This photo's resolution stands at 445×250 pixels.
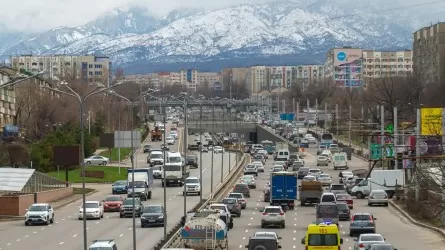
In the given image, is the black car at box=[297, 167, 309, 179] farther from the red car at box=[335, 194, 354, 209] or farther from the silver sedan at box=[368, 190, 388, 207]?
the red car at box=[335, 194, 354, 209]

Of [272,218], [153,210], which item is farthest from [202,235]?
[153,210]

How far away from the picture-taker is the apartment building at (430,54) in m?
167

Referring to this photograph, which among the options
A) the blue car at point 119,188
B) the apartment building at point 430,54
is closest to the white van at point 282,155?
the apartment building at point 430,54

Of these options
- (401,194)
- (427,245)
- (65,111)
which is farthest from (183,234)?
(65,111)

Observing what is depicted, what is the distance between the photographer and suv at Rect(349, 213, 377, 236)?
5122cm

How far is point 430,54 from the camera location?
573ft

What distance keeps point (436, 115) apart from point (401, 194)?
10509 mm

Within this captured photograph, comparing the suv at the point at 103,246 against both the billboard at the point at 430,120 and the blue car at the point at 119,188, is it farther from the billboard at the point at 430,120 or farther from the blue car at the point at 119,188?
the blue car at the point at 119,188

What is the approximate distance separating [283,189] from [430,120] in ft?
32.5

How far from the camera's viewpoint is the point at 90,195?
264ft

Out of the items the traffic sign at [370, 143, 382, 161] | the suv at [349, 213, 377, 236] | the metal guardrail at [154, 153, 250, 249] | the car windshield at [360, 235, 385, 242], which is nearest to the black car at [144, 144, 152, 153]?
the metal guardrail at [154, 153, 250, 249]

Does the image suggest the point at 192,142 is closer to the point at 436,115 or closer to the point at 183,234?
the point at 436,115

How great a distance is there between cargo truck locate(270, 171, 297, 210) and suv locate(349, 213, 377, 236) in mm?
16809

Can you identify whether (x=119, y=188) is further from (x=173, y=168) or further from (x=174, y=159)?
(x=174, y=159)
